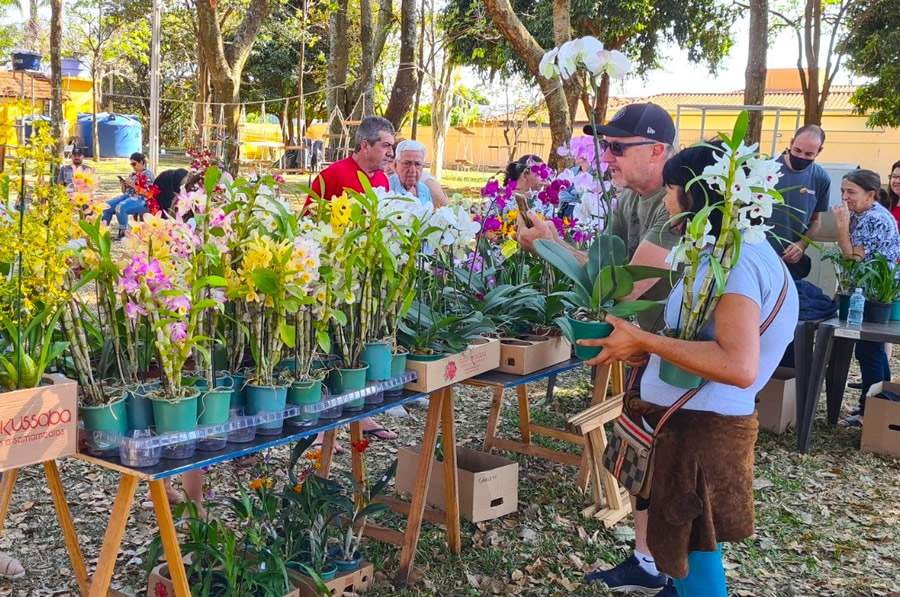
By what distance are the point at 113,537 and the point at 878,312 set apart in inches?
164

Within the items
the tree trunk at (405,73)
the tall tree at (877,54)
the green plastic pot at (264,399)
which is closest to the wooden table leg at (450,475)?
the green plastic pot at (264,399)

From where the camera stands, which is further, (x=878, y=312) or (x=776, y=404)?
(x=776, y=404)

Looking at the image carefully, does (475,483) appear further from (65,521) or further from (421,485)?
(65,521)

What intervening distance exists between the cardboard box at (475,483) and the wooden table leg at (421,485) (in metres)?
0.41

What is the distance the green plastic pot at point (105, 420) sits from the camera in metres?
1.91

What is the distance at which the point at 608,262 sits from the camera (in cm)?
256

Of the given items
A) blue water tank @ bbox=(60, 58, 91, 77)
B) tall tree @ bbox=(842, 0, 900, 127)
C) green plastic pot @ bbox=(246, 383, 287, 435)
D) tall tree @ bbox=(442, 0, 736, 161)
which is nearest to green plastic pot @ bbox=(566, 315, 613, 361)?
green plastic pot @ bbox=(246, 383, 287, 435)

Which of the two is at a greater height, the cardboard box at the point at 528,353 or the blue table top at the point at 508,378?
the cardboard box at the point at 528,353

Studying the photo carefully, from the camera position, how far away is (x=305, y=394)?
225 cm

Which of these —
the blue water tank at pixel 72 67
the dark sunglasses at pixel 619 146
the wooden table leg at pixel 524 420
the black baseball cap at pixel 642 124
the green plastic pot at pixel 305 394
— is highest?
the blue water tank at pixel 72 67

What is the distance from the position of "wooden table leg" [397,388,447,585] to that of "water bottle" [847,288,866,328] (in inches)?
109

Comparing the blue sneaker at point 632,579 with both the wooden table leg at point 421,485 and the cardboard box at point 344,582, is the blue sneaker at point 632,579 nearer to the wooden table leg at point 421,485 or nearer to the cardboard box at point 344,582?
the wooden table leg at point 421,485

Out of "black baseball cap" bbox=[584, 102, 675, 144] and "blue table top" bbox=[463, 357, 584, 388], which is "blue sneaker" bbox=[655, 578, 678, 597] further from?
"black baseball cap" bbox=[584, 102, 675, 144]

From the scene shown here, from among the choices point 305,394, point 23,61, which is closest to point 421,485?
point 305,394
